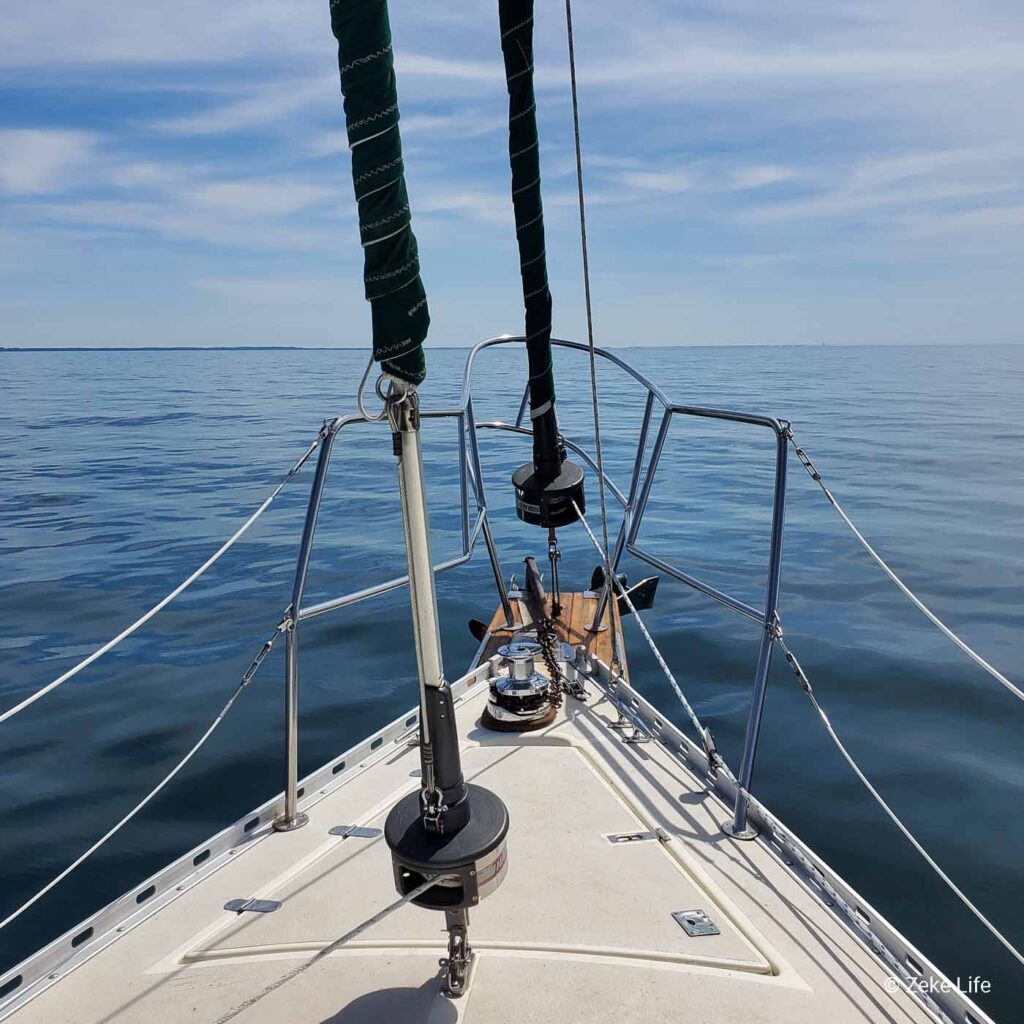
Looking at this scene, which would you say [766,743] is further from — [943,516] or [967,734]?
[943,516]

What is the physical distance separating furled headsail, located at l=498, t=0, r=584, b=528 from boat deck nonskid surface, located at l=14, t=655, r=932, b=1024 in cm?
116

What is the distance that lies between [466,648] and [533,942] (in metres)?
4.19

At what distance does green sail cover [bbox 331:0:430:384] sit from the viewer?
1.15m

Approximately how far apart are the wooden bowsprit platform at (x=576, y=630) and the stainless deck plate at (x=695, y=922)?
7.11ft

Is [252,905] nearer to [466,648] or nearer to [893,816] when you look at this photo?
[893,816]

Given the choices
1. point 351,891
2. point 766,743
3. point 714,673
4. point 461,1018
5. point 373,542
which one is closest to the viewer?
point 461,1018

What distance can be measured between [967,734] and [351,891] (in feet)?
12.2

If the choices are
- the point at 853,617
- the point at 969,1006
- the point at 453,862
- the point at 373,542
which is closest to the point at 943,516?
the point at 853,617

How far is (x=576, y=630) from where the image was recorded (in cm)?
503

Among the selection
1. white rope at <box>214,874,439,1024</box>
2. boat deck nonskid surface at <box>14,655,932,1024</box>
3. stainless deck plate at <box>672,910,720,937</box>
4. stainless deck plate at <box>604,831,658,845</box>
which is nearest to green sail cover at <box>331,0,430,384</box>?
white rope at <box>214,874,439,1024</box>

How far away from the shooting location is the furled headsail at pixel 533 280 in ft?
7.83

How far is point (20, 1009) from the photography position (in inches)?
70.4

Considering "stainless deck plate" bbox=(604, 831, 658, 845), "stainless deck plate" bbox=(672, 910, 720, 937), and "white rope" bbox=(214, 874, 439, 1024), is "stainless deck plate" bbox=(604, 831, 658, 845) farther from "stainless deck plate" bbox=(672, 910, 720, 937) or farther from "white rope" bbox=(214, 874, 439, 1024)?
"white rope" bbox=(214, 874, 439, 1024)

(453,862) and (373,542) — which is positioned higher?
(453,862)
